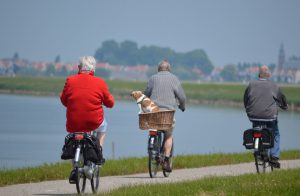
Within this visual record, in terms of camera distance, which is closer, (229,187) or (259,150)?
(229,187)

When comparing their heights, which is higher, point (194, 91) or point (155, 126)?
point (155, 126)

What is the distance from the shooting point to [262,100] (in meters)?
15.5

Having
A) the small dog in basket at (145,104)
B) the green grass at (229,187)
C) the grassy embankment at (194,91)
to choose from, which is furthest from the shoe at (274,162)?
the grassy embankment at (194,91)

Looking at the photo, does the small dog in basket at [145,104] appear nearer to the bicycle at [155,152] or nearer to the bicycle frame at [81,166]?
the bicycle at [155,152]

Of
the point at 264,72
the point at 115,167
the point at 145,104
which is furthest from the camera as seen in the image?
the point at 115,167

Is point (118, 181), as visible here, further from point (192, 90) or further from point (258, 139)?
A: point (192, 90)

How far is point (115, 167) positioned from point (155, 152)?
160 centimetres

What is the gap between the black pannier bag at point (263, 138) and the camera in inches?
602

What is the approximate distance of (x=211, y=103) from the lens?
131625 mm

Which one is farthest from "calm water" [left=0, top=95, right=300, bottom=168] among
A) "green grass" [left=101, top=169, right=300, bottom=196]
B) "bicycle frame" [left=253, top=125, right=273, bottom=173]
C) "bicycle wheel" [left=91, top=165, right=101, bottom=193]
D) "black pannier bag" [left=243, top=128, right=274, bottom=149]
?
"bicycle wheel" [left=91, top=165, right=101, bottom=193]

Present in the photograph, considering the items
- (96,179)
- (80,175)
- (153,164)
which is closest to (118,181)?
(153,164)

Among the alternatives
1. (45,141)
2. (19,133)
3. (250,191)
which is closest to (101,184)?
(250,191)

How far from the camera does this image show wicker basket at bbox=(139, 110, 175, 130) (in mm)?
15039

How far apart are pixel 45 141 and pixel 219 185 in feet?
113
